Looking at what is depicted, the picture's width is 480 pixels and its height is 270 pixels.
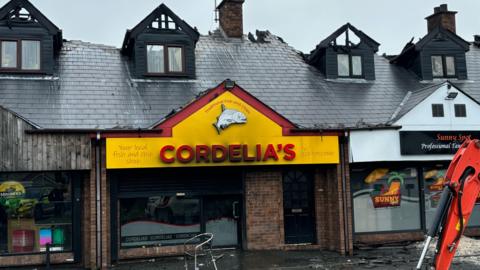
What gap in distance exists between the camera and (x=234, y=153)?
1456 centimetres

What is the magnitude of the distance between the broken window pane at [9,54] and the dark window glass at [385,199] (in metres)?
11.1

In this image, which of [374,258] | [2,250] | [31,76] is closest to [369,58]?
[374,258]

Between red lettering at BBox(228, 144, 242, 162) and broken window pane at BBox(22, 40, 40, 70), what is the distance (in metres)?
6.67

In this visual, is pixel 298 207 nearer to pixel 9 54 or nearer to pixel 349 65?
pixel 349 65

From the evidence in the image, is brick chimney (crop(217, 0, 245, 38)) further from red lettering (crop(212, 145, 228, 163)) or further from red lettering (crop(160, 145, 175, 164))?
red lettering (crop(160, 145, 175, 164))

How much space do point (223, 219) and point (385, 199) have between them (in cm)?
529

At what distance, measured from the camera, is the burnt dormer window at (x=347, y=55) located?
19.2 meters

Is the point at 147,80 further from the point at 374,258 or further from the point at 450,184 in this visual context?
the point at 450,184

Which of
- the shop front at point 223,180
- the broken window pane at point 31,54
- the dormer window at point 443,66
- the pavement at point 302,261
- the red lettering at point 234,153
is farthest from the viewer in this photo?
the dormer window at point 443,66

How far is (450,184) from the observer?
7.16 metres

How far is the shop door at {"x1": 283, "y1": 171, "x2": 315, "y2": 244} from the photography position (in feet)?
52.5

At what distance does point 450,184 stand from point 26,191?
11.0 meters

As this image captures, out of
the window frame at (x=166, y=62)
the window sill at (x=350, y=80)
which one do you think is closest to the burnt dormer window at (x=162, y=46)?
→ the window frame at (x=166, y=62)

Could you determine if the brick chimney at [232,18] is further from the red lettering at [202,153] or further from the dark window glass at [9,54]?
the dark window glass at [9,54]
